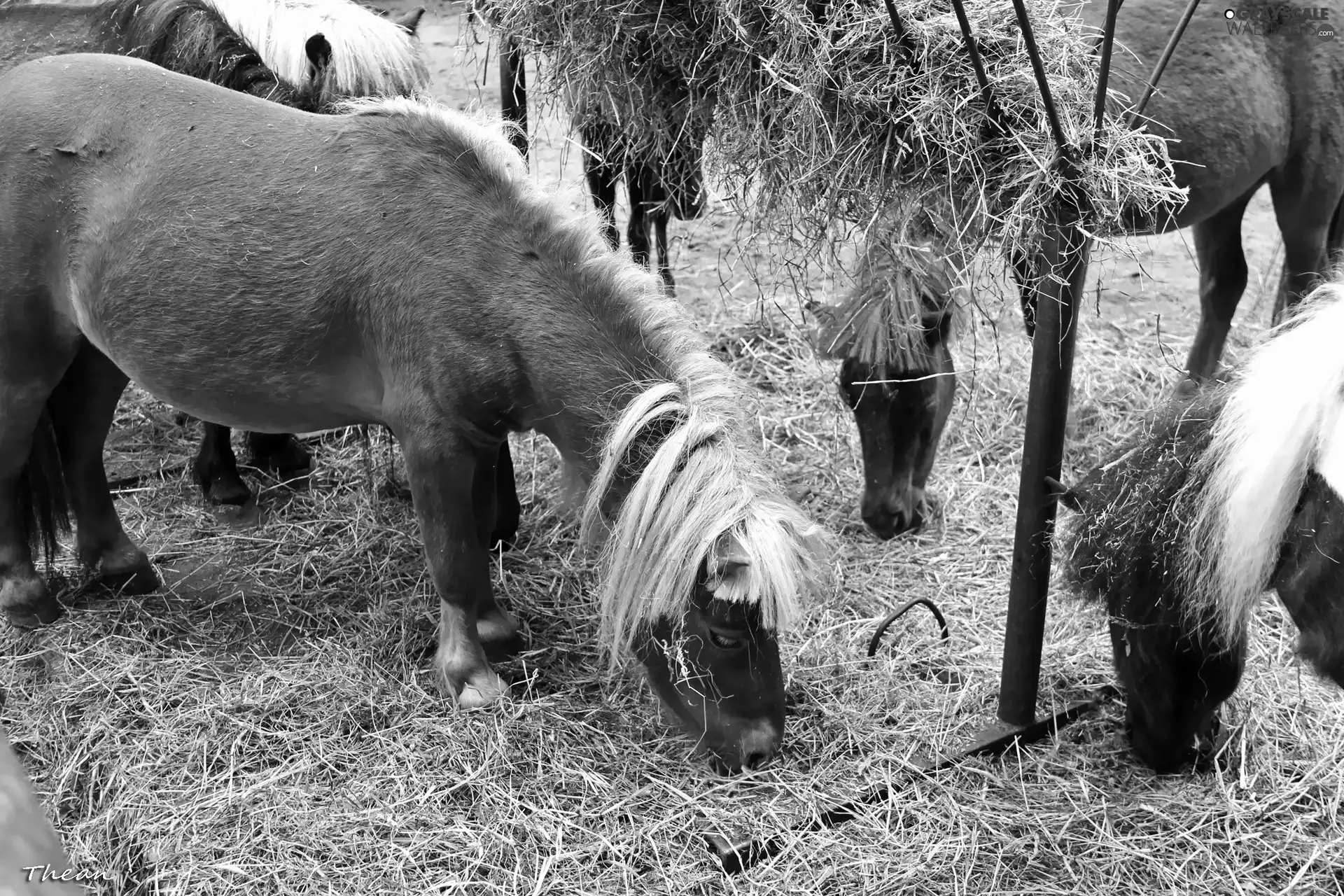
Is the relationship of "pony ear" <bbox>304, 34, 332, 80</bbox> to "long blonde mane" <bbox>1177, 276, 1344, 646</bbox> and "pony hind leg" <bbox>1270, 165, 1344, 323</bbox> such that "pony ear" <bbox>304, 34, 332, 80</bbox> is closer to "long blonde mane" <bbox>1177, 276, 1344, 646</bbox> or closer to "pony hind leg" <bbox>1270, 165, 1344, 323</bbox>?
"long blonde mane" <bbox>1177, 276, 1344, 646</bbox>

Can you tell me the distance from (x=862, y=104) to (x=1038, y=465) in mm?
971

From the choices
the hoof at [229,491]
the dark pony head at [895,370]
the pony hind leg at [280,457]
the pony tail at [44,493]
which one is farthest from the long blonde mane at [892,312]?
the pony tail at [44,493]

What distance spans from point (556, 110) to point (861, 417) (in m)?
1.54

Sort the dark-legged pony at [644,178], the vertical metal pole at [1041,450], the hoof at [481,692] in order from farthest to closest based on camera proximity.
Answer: the dark-legged pony at [644,178]
the hoof at [481,692]
the vertical metal pole at [1041,450]

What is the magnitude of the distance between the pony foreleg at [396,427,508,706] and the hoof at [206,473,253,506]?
1.38m

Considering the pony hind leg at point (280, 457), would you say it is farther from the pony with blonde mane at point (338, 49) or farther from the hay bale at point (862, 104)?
the hay bale at point (862, 104)

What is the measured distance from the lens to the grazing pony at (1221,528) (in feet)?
6.84

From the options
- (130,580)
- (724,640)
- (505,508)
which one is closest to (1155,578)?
(724,640)

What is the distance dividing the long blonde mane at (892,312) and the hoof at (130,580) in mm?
2354

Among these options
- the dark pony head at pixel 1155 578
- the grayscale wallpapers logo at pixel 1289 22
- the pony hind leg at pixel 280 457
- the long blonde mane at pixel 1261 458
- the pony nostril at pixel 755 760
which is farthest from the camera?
the pony hind leg at pixel 280 457

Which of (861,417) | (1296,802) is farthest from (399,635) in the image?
(1296,802)

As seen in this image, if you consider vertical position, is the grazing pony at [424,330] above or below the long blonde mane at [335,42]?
below

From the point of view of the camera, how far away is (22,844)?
2.37 feet

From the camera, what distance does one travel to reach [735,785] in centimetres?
280
